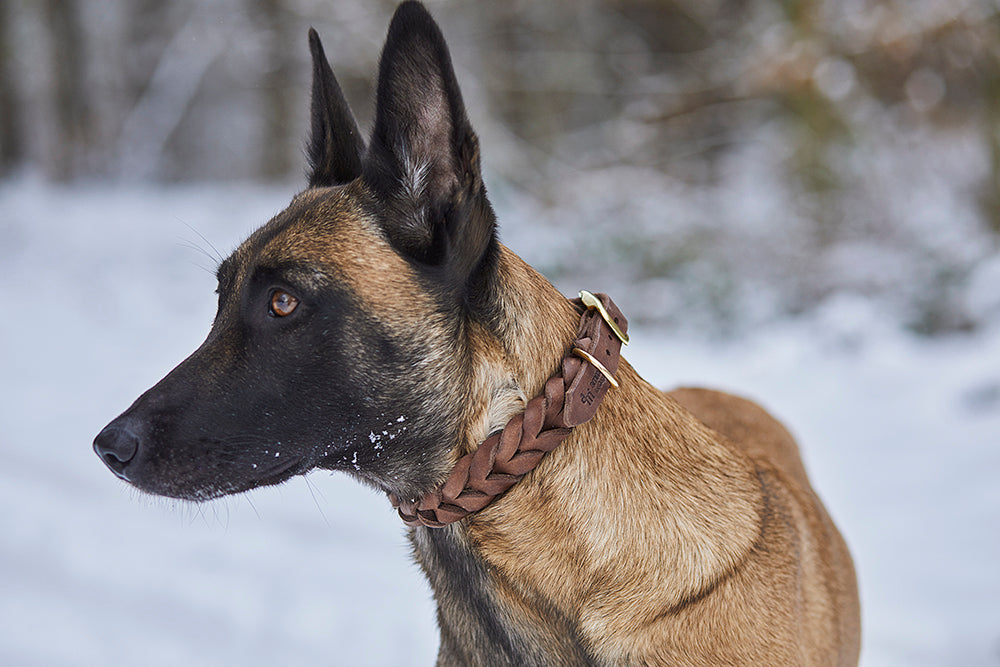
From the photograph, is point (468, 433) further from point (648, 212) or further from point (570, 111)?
point (570, 111)

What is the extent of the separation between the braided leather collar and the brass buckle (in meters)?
0.05

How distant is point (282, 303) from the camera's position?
193 centimetres

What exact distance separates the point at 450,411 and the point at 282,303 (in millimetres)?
468

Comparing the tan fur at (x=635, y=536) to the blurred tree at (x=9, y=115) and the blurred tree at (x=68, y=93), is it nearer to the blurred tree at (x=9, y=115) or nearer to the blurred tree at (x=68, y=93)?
the blurred tree at (x=68, y=93)

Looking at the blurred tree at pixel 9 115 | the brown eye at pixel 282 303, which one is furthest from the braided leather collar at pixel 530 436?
the blurred tree at pixel 9 115

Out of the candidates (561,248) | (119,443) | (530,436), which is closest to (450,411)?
(530,436)

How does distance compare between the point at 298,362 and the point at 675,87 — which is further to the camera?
the point at 675,87

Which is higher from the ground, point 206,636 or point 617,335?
point 617,335

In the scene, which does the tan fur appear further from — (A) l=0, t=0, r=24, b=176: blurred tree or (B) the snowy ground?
(A) l=0, t=0, r=24, b=176: blurred tree

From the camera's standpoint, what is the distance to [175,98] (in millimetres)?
14766

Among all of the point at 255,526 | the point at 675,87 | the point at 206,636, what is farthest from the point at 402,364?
the point at 675,87

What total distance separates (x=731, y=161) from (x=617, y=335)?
10418 mm

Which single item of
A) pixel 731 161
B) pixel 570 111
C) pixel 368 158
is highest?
pixel 570 111

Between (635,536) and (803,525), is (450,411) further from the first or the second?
(803,525)
